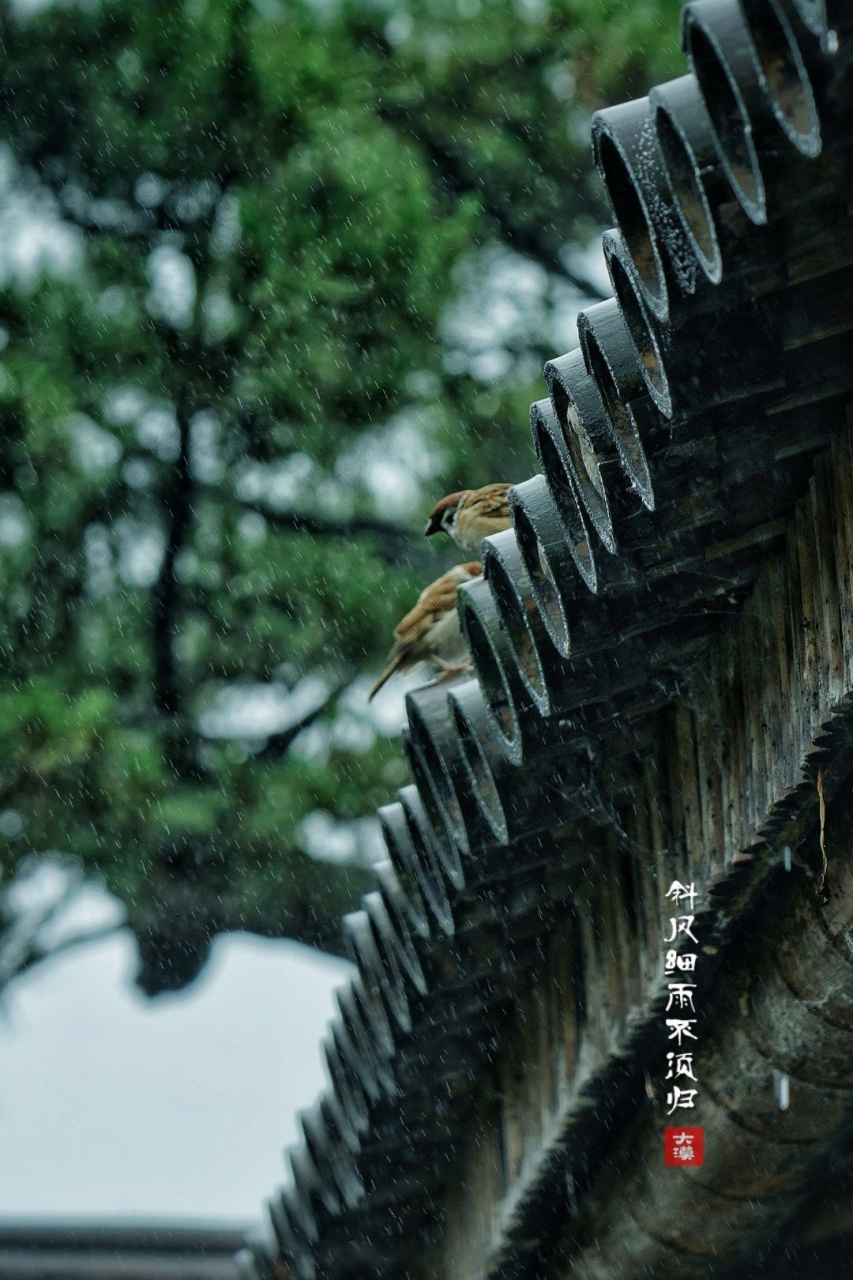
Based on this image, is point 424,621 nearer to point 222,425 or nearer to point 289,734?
point 222,425

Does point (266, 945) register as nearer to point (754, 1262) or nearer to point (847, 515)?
point (754, 1262)

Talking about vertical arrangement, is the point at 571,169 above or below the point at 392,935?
above

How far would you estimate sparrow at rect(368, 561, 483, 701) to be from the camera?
2943 millimetres

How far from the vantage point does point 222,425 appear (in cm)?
666

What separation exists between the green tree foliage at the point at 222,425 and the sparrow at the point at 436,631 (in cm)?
260

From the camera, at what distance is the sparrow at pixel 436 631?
2.94m

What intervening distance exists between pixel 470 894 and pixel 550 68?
668cm

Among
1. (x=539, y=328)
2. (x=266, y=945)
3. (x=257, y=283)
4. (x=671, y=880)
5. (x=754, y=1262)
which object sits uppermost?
(x=539, y=328)

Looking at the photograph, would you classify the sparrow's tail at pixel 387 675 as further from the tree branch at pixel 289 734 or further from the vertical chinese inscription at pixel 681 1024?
the tree branch at pixel 289 734

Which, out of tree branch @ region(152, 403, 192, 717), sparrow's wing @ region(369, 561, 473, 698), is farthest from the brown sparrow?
tree branch @ region(152, 403, 192, 717)

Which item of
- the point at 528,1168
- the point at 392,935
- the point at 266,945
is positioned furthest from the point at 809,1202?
the point at 266,945

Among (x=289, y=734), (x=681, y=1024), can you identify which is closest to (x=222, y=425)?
(x=289, y=734)

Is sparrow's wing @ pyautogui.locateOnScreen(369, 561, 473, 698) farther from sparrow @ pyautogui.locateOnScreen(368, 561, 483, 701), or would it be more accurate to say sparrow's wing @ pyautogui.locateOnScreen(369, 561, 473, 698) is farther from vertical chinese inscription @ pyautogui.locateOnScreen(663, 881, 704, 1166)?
vertical chinese inscription @ pyautogui.locateOnScreen(663, 881, 704, 1166)

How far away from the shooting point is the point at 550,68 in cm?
804
